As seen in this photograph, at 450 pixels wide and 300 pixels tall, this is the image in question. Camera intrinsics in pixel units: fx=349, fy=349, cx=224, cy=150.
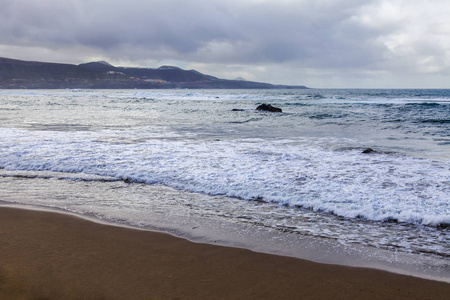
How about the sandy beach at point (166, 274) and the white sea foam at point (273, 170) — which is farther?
the white sea foam at point (273, 170)

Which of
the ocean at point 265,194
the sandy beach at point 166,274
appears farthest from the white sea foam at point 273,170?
the sandy beach at point 166,274

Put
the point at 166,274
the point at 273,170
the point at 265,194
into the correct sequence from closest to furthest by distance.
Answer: the point at 166,274, the point at 265,194, the point at 273,170

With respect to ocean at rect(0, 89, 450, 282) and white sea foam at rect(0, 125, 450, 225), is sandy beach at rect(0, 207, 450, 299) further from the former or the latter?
white sea foam at rect(0, 125, 450, 225)

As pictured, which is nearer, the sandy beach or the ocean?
the sandy beach

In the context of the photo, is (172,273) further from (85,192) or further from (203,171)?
(203,171)

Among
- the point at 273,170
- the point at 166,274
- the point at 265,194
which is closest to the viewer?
the point at 166,274

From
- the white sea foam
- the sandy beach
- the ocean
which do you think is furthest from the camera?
the white sea foam

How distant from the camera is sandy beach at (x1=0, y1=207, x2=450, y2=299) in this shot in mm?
2814

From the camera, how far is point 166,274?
3096mm

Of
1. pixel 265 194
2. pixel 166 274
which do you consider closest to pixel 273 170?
pixel 265 194

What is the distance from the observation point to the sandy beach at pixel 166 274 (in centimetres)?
281

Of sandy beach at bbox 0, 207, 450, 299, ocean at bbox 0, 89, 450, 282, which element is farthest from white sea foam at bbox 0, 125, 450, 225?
sandy beach at bbox 0, 207, 450, 299

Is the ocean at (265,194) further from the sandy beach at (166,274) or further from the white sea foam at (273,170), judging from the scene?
the sandy beach at (166,274)

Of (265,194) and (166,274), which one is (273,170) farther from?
(166,274)
